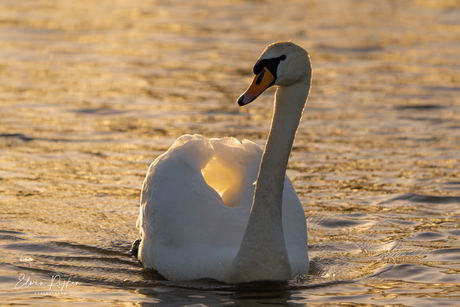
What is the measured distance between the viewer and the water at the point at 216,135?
680 cm

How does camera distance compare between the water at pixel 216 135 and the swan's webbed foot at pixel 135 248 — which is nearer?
the water at pixel 216 135

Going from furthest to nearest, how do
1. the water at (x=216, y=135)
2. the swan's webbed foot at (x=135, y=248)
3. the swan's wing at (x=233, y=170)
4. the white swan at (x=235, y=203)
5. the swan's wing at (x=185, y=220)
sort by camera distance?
the swan's webbed foot at (x=135, y=248) < the swan's wing at (x=233, y=170) < the water at (x=216, y=135) < the swan's wing at (x=185, y=220) < the white swan at (x=235, y=203)

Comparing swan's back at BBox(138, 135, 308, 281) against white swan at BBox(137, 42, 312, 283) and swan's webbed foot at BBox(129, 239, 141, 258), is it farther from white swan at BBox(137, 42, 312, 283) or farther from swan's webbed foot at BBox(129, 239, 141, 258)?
swan's webbed foot at BBox(129, 239, 141, 258)

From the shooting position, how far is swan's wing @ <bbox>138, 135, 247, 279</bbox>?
6.59m

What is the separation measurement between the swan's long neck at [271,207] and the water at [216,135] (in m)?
0.18

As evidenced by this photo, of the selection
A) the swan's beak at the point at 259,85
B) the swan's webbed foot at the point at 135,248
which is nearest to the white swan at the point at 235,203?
the swan's beak at the point at 259,85

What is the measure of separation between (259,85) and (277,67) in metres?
0.23

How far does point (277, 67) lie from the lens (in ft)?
20.2

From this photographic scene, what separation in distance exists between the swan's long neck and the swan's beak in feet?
0.90

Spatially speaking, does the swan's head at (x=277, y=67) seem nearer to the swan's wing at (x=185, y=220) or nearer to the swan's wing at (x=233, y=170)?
the swan's wing at (x=185, y=220)

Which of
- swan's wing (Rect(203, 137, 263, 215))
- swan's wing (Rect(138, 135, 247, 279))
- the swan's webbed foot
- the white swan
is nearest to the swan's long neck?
the white swan

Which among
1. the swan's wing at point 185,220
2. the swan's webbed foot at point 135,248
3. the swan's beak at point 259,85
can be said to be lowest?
the swan's webbed foot at point 135,248

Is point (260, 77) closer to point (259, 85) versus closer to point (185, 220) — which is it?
point (259, 85)

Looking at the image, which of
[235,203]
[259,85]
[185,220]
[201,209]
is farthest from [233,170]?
→ [259,85]
